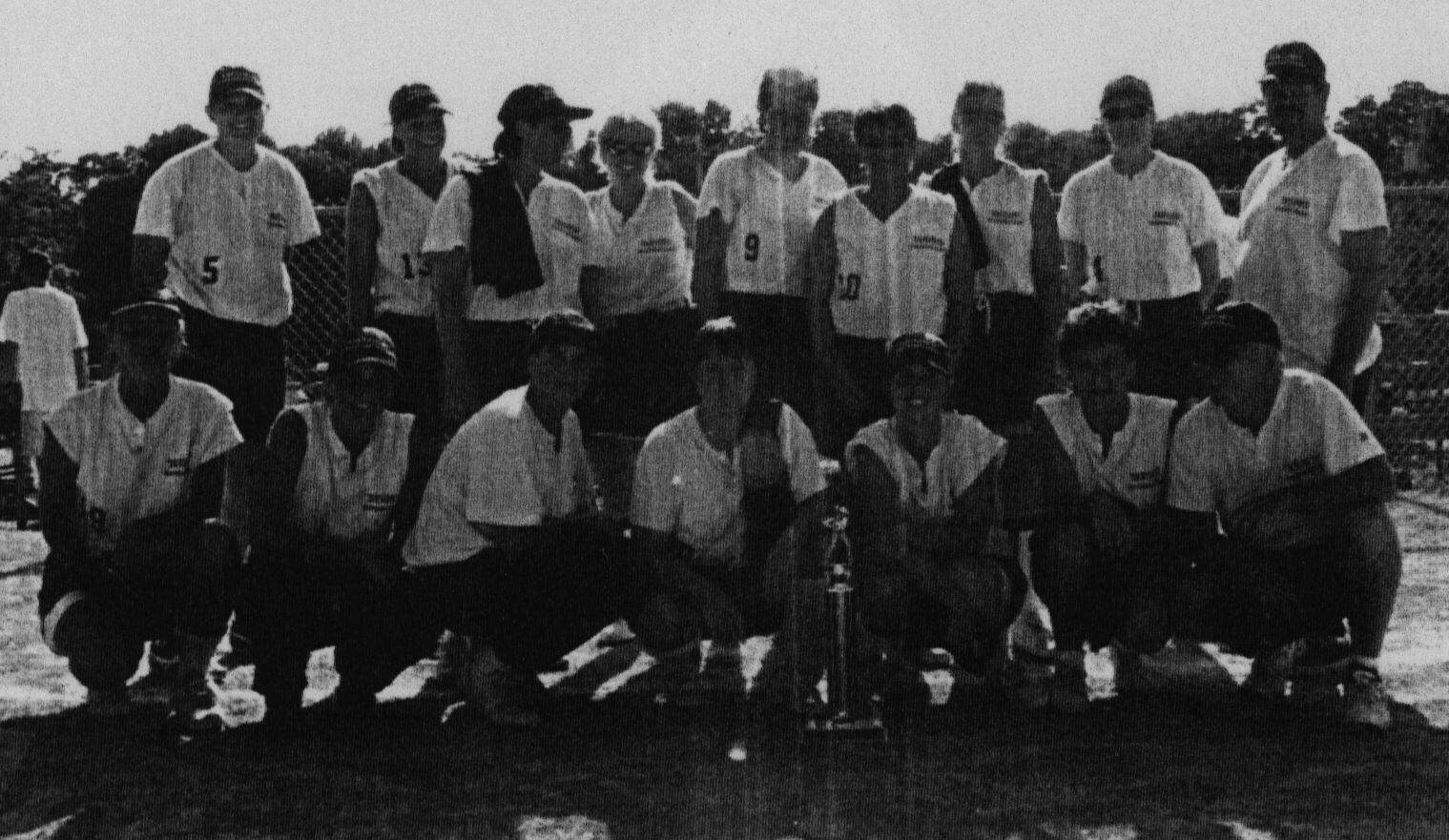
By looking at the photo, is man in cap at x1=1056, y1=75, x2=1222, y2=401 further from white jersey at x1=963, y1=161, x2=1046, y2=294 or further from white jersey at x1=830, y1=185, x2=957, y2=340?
white jersey at x1=830, y1=185, x2=957, y2=340

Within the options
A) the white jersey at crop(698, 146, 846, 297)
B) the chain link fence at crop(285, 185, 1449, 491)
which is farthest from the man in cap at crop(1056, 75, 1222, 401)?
the chain link fence at crop(285, 185, 1449, 491)

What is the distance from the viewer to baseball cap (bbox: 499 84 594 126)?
620 centimetres

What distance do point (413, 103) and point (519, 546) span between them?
2.02m

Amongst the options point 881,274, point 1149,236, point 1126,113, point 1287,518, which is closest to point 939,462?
point 881,274

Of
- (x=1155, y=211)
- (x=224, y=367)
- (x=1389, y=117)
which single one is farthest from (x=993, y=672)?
(x=1389, y=117)

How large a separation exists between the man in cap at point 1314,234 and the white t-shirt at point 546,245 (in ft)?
8.22

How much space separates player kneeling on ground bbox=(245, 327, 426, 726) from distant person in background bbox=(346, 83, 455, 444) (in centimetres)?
98

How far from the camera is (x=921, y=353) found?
5.28 m

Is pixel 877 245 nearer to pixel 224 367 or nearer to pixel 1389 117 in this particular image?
pixel 224 367

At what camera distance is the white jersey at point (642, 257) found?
6816 mm

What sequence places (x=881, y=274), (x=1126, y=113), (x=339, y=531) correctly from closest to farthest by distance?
1. (x=339, y=531)
2. (x=881, y=274)
3. (x=1126, y=113)

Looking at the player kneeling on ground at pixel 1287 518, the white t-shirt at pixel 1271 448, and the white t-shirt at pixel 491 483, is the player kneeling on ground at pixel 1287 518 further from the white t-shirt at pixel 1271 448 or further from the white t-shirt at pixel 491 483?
the white t-shirt at pixel 491 483

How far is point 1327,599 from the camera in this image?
5195mm

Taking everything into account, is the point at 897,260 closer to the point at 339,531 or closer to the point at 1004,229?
the point at 1004,229
